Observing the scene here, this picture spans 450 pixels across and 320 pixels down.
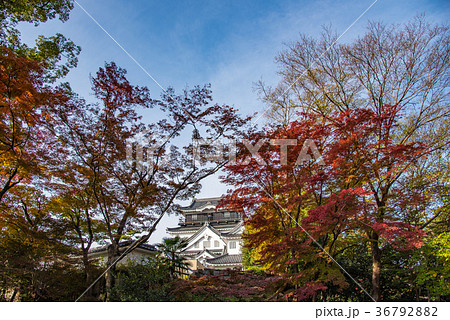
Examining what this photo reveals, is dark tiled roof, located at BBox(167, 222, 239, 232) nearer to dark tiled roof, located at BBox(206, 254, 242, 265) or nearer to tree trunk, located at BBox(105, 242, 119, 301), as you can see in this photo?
dark tiled roof, located at BBox(206, 254, 242, 265)

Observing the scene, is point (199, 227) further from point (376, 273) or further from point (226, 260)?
point (376, 273)

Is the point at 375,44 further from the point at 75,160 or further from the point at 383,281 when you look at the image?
the point at 75,160

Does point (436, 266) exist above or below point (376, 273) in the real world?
above

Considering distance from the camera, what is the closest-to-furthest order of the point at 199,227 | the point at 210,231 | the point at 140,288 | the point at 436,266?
the point at 140,288 < the point at 436,266 < the point at 210,231 < the point at 199,227

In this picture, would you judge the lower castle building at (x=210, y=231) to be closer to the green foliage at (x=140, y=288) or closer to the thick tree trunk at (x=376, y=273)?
the thick tree trunk at (x=376, y=273)

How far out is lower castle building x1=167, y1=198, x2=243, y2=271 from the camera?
18917 millimetres

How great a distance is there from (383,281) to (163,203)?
5466mm

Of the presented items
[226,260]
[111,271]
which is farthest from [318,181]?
[226,260]

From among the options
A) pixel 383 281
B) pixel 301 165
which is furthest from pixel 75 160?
pixel 383 281

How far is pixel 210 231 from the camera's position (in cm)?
2066

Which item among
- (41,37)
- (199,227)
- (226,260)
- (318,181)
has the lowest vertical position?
(226,260)

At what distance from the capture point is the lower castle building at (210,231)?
18.9 meters

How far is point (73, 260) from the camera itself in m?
5.66

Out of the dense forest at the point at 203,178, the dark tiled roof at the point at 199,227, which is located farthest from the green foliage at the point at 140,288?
the dark tiled roof at the point at 199,227
